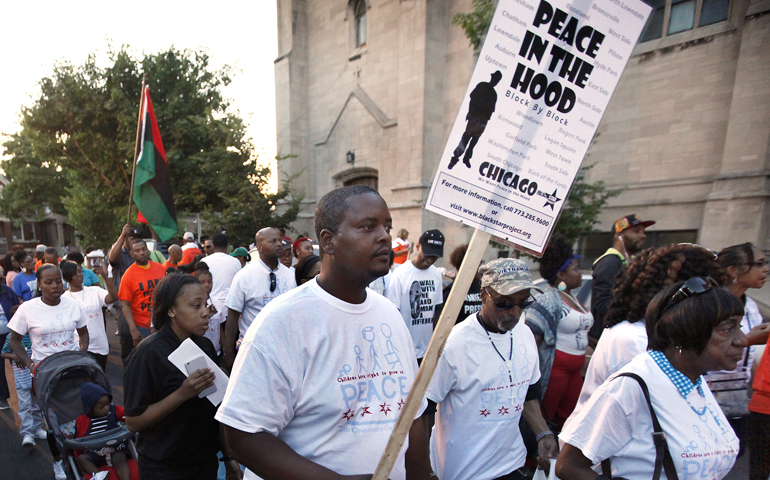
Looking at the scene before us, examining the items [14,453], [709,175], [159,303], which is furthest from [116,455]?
[709,175]

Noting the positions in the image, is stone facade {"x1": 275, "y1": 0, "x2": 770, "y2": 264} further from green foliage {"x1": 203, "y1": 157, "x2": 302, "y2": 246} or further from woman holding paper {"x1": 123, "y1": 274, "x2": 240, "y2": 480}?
woman holding paper {"x1": 123, "y1": 274, "x2": 240, "y2": 480}

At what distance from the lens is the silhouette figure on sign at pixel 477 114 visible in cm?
140

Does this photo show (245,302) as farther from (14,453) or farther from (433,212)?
(433,212)

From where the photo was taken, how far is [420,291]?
183 inches

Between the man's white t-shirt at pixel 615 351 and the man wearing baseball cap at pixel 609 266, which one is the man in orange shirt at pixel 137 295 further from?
the man wearing baseball cap at pixel 609 266

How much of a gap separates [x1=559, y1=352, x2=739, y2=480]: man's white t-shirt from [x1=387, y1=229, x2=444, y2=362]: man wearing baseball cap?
9.73 feet

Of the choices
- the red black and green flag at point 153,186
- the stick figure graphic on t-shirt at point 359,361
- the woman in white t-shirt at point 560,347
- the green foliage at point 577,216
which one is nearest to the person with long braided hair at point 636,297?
the woman in white t-shirt at point 560,347

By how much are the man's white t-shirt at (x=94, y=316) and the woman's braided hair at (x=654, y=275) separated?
5.25m

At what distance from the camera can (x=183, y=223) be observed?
76.2 ft

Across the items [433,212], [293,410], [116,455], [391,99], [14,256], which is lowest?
[116,455]

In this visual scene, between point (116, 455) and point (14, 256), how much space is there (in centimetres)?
718

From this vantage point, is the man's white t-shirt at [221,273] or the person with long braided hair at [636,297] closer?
the person with long braided hair at [636,297]

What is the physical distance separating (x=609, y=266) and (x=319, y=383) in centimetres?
358

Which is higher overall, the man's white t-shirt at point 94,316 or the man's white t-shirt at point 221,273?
the man's white t-shirt at point 221,273
